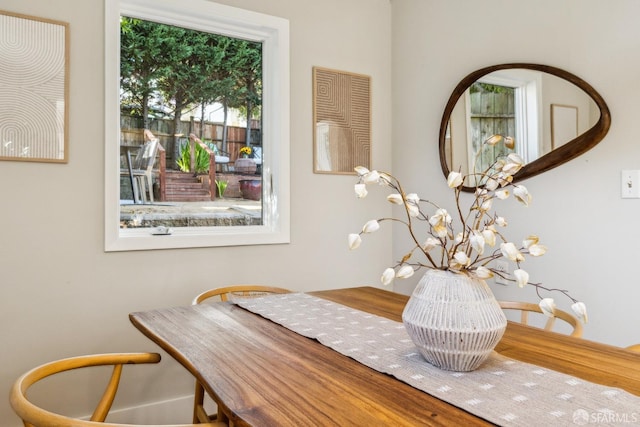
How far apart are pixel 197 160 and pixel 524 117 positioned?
5.42ft

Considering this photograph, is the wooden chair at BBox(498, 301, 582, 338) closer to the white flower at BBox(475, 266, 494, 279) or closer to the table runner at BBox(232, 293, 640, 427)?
the table runner at BBox(232, 293, 640, 427)

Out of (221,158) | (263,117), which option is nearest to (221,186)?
(221,158)

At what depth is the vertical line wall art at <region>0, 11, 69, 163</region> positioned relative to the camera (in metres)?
2.01

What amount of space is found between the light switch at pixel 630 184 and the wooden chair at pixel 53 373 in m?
1.72

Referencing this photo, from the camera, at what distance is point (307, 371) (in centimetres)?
108

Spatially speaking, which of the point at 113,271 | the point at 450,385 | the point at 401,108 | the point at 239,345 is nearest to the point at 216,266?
the point at 113,271

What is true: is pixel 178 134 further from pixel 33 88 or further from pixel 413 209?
pixel 413 209

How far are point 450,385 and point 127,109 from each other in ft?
6.77

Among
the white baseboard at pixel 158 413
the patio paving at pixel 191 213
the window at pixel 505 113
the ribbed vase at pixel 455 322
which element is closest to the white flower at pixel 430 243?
the ribbed vase at pixel 455 322

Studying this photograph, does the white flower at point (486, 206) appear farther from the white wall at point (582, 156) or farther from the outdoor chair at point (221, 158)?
the outdoor chair at point (221, 158)

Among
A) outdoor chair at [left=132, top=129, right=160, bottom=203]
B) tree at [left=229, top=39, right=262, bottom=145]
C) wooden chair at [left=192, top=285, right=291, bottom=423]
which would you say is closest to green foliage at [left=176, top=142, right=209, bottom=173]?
outdoor chair at [left=132, top=129, right=160, bottom=203]

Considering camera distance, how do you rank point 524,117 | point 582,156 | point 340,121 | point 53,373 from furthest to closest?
1. point 340,121
2. point 524,117
3. point 582,156
4. point 53,373

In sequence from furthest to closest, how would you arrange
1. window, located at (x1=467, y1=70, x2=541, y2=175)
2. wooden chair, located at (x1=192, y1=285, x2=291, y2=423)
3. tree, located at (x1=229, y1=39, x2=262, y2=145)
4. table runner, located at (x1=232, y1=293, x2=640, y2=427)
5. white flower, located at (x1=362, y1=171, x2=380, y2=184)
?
1. tree, located at (x1=229, y1=39, x2=262, y2=145)
2. window, located at (x1=467, y1=70, x2=541, y2=175)
3. wooden chair, located at (x1=192, y1=285, x2=291, y2=423)
4. white flower, located at (x1=362, y1=171, x2=380, y2=184)
5. table runner, located at (x1=232, y1=293, x2=640, y2=427)

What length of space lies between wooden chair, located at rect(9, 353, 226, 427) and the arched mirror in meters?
1.32
